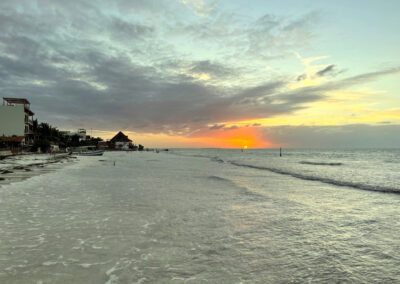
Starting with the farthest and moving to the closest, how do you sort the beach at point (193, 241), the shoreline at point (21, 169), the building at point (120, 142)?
the building at point (120, 142)
the shoreline at point (21, 169)
the beach at point (193, 241)

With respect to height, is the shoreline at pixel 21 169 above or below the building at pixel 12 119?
below

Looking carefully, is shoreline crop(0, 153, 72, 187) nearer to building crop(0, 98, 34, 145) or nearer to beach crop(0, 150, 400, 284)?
beach crop(0, 150, 400, 284)

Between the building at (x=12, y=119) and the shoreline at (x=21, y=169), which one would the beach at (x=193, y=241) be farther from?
the building at (x=12, y=119)

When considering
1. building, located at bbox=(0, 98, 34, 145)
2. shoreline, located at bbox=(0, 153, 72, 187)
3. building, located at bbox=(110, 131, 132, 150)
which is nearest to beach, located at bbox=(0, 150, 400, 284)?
shoreline, located at bbox=(0, 153, 72, 187)

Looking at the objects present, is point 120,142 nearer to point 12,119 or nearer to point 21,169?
point 12,119

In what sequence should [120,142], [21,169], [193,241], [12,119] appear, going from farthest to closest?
1. [120,142]
2. [12,119]
3. [21,169]
4. [193,241]

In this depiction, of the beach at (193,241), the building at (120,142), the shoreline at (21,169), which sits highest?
the building at (120,142)

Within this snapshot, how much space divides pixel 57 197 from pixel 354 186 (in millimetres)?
21695

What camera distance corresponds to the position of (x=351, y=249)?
23.0ft

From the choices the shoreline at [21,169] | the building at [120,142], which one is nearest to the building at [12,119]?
the shoreline at [21,169]

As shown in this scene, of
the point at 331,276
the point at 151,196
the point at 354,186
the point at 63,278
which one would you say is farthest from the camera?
the point at 354,186

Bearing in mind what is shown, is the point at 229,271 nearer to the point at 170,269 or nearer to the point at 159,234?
the point at 170,269

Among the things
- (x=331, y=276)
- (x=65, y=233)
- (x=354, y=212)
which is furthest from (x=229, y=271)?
(x=354, y=212)

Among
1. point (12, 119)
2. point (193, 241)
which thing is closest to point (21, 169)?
point (193, 241)
